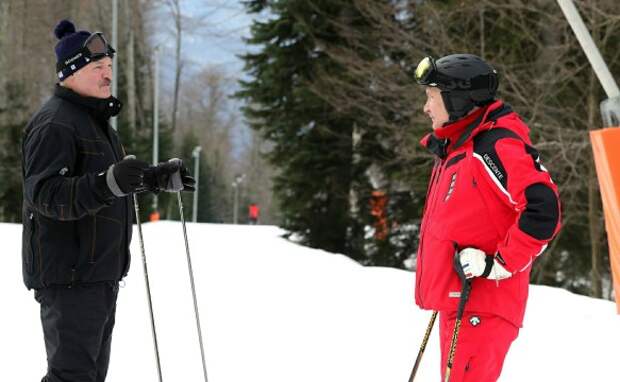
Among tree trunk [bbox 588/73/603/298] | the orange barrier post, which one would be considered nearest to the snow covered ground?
the orange barrier post

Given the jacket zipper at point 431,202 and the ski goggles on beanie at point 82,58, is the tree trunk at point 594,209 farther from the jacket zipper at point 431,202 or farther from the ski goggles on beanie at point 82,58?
the ski goggles on beanie at point 82,58

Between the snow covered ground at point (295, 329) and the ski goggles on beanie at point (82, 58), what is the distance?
2.51m

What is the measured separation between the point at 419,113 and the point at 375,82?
1607mm

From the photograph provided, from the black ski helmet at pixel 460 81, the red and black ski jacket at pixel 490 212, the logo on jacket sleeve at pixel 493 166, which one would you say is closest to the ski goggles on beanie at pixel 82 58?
the black ski helmet at pixel 460 81

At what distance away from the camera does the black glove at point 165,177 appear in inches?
124

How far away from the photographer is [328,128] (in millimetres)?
18312

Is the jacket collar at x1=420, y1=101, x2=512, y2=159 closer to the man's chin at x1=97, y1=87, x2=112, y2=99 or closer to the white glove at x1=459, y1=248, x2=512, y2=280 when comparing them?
the white glove at x1=459, y1=248, x2=512, y2=280

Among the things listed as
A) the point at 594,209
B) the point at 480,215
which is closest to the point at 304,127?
the point at 594,209

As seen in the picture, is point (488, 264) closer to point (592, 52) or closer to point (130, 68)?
point (592, 52)

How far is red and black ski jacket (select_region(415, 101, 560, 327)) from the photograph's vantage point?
109 inches

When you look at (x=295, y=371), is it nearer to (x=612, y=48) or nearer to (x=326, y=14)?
(x=612, y=48)

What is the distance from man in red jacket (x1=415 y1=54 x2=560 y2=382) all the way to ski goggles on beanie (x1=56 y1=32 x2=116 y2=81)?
1387 millimetres

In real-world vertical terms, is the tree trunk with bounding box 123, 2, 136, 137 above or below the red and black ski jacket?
above

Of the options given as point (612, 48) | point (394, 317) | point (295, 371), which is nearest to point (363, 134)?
point (612, 48)
